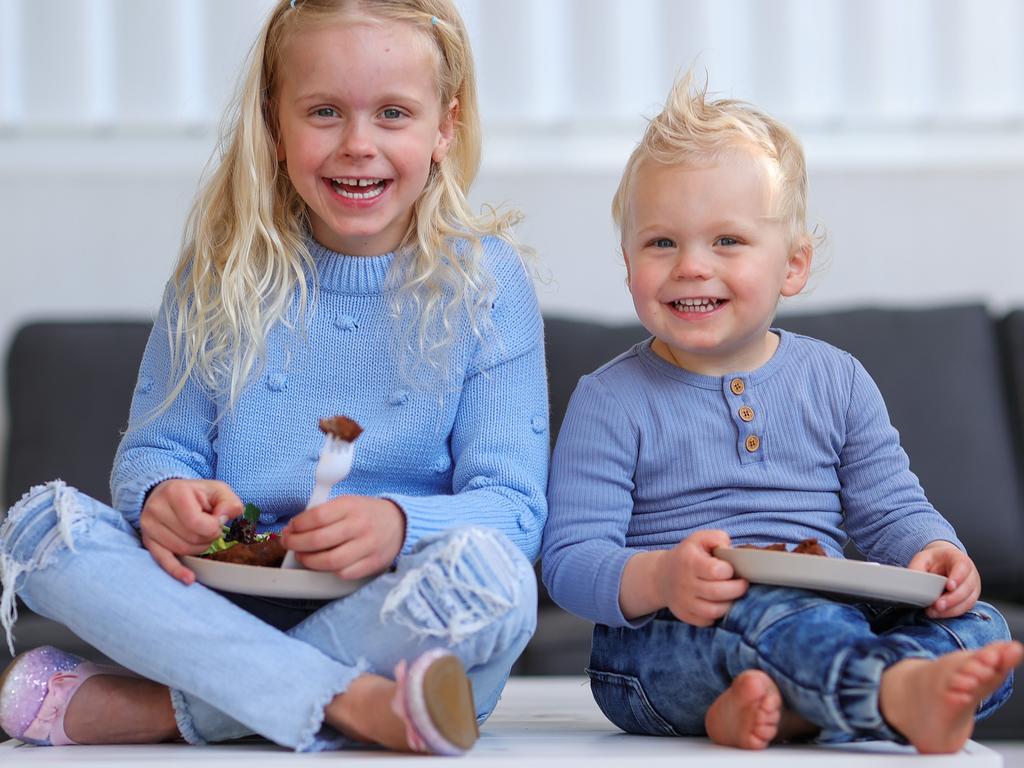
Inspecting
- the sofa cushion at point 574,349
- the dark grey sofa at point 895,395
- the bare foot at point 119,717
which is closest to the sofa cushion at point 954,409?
the dark grey sofa at point 895,395

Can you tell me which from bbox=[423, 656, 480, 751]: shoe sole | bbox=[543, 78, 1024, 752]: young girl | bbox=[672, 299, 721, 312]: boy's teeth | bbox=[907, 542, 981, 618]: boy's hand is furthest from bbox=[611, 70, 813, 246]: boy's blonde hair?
bbox=[423, 656, 480, 751]: shoe sole

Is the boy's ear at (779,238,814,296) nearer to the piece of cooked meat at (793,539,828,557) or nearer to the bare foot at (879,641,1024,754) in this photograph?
the piece of cooked meat at (793,539,828,557)

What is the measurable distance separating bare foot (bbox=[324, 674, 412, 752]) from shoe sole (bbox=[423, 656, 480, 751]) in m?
0.04

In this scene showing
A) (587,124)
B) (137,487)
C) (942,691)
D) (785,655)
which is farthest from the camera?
(587,124)

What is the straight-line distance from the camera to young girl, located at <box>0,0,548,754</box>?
1144 millimetres

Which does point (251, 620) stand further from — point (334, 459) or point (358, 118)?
point (358, 118)

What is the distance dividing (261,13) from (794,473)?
5.09 feet

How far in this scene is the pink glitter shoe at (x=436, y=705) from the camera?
3.37 feet

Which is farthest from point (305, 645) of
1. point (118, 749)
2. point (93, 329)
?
point (93, 329)

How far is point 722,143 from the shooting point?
53.6 inches

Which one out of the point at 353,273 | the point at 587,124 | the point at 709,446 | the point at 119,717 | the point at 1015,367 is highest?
the point at 587,124

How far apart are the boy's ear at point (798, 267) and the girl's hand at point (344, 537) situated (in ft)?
1.69

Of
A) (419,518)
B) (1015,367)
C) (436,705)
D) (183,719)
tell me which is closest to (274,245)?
(419,518)

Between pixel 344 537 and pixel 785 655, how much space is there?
1.25ft
